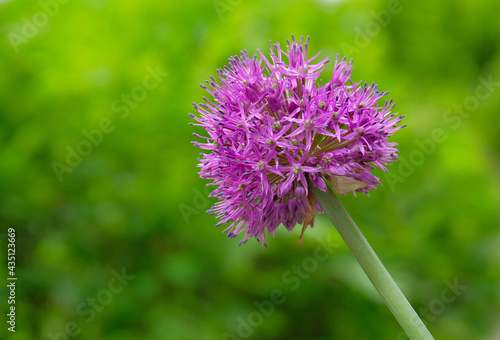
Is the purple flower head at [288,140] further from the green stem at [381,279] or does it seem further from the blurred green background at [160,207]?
the blurred green background at [160,207]

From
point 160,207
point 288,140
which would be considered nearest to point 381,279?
point 288,140

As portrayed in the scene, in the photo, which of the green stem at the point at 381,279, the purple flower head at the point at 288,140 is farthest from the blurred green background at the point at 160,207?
the green stem at the point at 381,279

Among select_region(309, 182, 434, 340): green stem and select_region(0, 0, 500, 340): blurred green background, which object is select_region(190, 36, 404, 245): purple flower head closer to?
select_region(309, 182, 434, 340): green stem

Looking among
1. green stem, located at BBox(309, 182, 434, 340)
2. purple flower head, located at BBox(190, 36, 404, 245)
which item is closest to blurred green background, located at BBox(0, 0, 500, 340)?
purple flower head, located at BBox(190, 36, 404, 245)

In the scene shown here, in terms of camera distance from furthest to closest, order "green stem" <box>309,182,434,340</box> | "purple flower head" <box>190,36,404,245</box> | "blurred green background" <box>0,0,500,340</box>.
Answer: "blurred green background" <box>0,0,500,340</box> < "purple flower head" <box>190,36,404,245</box> < "green stem" <box>309,182,434,340</box>

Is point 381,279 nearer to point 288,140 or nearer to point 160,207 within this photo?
point 288,140

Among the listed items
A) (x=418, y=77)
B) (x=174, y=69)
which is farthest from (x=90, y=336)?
(x=418, y=77)

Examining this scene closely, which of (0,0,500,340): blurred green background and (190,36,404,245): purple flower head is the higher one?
(190,36,404,245): purple flower head
